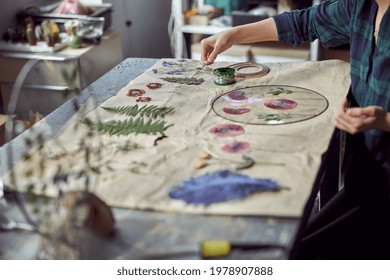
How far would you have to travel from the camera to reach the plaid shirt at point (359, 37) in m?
1.36

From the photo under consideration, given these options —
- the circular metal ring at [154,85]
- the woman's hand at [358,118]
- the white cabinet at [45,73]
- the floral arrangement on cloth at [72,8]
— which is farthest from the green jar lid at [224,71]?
the floral arrangement on cloth at [72,8]

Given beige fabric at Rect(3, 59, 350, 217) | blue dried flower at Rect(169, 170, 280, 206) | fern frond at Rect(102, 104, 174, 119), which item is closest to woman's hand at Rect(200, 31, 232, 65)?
beige fabric at Rect(3, 59, 350, 217)

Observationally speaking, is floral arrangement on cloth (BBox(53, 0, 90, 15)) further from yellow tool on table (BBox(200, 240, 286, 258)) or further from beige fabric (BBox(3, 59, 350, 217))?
yellow tool on table (BBox(200, 240, 286, 258))

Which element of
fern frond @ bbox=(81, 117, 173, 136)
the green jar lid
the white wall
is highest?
the green jar lid

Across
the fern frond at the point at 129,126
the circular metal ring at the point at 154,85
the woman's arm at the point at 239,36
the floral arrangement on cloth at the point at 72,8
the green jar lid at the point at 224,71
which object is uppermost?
the woman's arm at the point at 239,36

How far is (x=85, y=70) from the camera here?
8.86 ft

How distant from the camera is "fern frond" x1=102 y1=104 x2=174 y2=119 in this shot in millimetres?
1394

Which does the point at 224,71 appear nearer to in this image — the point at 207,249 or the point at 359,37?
the point at 359,37

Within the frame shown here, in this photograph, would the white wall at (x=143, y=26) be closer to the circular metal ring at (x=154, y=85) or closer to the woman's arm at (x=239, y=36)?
the woman's arm at (x=239, y=36)

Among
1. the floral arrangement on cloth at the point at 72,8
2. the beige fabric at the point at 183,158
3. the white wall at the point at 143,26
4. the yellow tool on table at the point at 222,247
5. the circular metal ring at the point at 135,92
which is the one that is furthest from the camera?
the white wall at the point at 143,26

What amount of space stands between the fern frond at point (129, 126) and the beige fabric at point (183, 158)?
0.08 feet

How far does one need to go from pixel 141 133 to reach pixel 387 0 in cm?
72

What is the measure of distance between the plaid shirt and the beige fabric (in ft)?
0.27
